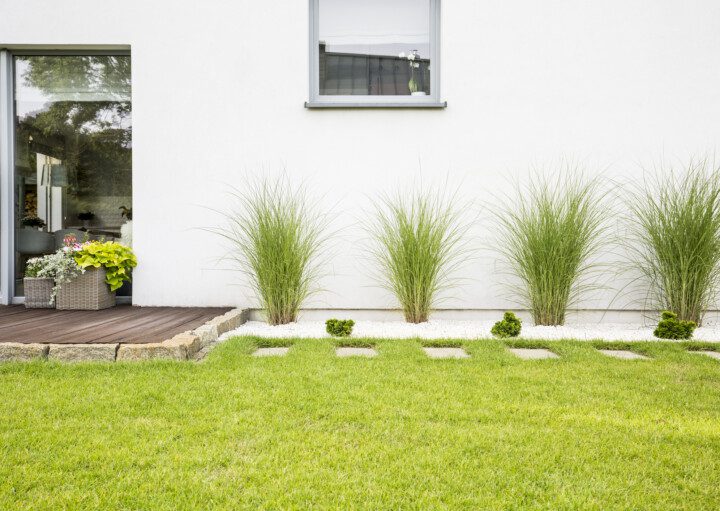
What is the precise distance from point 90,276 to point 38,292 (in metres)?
0.51

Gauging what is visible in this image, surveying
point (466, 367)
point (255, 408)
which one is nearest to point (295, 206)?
point (466, 367)

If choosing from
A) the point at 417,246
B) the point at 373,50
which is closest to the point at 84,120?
the point at 373,50

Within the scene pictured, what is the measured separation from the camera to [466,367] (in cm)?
238

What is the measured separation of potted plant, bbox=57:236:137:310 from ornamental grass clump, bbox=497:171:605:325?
305 centimetres

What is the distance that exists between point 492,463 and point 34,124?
473 cm

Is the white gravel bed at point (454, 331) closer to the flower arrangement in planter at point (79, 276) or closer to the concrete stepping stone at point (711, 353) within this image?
the concrete stepping stone at point (711, 353)

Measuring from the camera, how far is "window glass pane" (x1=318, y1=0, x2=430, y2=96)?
4129mm

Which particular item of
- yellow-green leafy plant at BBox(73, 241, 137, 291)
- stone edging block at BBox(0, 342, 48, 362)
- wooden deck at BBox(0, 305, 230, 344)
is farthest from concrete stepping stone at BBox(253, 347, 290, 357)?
yellow-green leafy plant at BBox(73, 241, 137, 291)

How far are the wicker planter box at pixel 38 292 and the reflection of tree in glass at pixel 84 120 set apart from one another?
891mm

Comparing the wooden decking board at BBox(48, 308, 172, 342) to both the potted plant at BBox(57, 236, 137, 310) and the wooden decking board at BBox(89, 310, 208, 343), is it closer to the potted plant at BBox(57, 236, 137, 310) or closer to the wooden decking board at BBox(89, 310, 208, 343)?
the wooden decking board at BBox(89, 310, 208, 343)

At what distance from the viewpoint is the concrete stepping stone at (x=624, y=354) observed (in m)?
2.62

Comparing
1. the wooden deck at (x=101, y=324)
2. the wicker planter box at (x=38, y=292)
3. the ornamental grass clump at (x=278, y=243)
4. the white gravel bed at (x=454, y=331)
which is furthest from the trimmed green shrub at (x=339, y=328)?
the wicker planter box at (x=38, y=292)

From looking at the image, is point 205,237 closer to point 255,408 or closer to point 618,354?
point 255,408

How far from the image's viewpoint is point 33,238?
14.3ft
